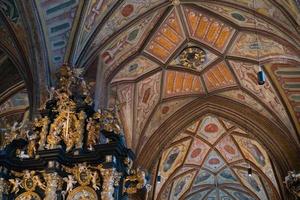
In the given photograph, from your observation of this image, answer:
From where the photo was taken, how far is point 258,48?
48.6 feet

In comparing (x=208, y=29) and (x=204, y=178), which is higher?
(x=208, y=29)

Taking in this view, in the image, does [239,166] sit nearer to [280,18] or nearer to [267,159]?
[267,159]

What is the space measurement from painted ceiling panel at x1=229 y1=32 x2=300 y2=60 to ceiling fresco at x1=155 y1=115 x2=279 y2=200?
11.4 feet

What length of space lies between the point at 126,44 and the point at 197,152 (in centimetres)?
783

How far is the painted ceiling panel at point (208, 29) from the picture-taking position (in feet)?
47.7

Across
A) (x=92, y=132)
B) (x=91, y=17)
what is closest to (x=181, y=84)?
(x=91, y=17)

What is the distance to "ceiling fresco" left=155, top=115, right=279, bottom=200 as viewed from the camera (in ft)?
65.2

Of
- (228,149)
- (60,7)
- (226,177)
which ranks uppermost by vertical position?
(60,7)

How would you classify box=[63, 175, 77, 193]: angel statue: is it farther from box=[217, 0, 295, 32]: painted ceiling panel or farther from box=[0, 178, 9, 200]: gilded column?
box=[217, 0, 295, 32]: painted ceiling panel

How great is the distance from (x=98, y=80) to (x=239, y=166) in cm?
963

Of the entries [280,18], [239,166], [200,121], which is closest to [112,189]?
[280,18]

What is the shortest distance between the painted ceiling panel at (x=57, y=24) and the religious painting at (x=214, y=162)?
10.1 m

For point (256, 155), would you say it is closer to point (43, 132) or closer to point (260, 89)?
point (260, 89)

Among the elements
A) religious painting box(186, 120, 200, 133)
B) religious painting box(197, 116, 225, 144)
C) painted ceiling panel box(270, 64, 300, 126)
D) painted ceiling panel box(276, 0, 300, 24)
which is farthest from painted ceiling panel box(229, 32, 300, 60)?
religious painting box(186, 120, 200, 133)
